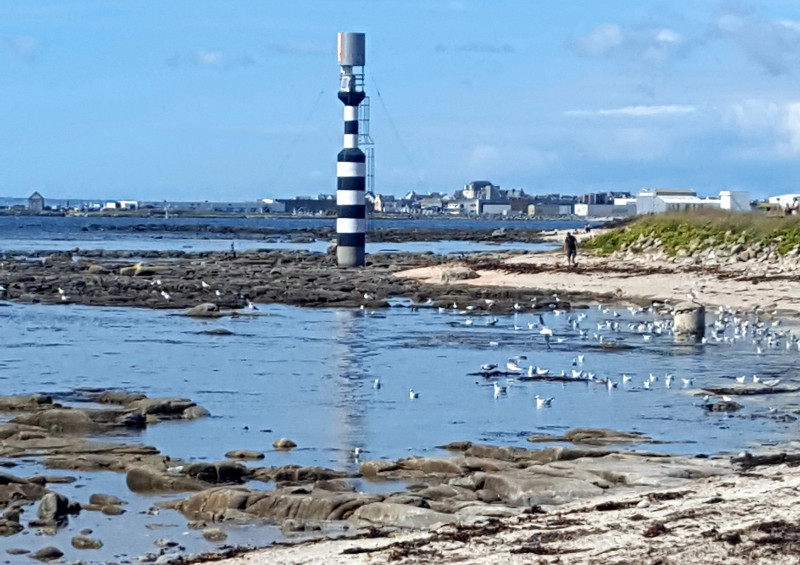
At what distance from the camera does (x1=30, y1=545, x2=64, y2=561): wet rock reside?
403 inches

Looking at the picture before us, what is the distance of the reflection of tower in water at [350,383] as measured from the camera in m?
15.4

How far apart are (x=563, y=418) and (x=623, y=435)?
1.76 m

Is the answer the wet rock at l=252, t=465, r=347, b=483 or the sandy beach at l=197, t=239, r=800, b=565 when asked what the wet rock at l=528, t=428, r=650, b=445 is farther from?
the wet rock at l=252, t=465, r=347, b=483

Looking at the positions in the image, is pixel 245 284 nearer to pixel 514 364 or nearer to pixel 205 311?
pixel 205 311

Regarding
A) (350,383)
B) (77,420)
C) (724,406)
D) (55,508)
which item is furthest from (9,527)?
(350,383)

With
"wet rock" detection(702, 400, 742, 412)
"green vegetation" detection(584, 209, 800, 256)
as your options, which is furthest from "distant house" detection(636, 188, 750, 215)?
"wet rock" detection(702, 400, 742, 412)

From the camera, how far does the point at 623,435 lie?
50.0ft

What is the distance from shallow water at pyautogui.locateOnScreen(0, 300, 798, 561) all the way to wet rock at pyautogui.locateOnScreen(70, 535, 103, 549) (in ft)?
0.28

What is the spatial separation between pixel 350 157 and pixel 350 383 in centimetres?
Answer: 2498

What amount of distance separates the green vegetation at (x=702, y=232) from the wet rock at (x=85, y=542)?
30919mm

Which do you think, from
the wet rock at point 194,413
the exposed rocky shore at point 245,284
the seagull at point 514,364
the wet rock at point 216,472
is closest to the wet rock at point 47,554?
the wet rock at point 216,472

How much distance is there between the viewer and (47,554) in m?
10.3

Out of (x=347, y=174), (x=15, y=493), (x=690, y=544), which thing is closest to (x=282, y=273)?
(x=347, y=174)

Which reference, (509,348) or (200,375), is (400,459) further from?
(509,348)
